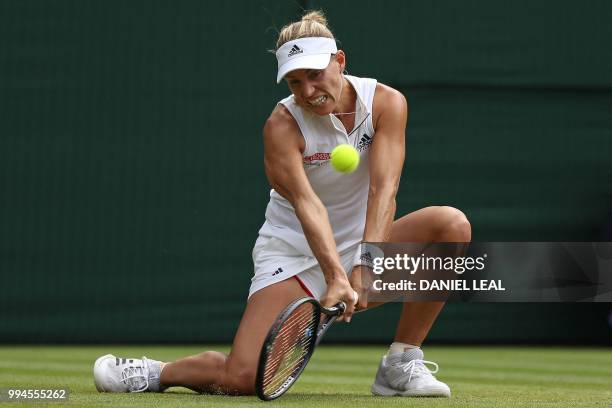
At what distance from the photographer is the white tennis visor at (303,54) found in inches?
140

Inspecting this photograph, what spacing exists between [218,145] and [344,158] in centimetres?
350

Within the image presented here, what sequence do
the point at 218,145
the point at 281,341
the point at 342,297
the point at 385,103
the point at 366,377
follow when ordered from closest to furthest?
1. the point at 281,341
2. the point at 342,297
3. the point at 385,103
4. the point at 366,377
5. the point at 218,145

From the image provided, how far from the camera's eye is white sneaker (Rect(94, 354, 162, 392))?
3.76 m

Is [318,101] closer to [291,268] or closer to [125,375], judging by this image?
[291,268]

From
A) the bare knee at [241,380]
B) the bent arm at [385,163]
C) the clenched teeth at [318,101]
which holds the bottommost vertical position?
the bare knee at [241,380]

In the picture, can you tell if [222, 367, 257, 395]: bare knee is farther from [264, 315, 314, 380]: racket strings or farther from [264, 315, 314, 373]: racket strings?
[264, 315, 314, 373]: racket strings

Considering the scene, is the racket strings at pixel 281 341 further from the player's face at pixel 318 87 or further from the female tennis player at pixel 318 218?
the player's face at pixel 318 87

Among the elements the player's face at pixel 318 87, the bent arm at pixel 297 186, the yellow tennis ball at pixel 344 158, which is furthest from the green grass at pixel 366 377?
the player's face at pixel 318 87

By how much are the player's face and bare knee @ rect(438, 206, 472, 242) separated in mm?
503

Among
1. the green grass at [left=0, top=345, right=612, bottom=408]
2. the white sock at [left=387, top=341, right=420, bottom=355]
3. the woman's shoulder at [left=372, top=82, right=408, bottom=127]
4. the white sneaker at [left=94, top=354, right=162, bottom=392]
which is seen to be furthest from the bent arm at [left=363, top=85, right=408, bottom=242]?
the white sneaker at [left=94, top=354, right=162, bottom=392]

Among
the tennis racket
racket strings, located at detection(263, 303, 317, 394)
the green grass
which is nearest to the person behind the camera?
the tennis racket

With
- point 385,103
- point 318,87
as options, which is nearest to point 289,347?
point 318,87

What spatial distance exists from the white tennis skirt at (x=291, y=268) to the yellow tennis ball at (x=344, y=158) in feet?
1.36

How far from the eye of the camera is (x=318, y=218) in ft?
11.8
